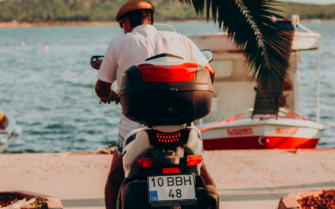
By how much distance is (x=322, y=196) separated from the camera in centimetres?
502

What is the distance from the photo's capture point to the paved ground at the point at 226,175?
5641mm

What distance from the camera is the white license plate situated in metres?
2.75

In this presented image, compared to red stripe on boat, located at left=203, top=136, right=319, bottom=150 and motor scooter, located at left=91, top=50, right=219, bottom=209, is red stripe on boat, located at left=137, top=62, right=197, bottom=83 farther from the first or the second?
red stripe on boat, located at left=203, top=136, right=319, bottom=150

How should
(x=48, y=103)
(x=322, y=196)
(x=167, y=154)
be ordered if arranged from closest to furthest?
(x=167, y=154) < (x=322, y=196) < (x=48, y=103)

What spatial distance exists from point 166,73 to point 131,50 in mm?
520

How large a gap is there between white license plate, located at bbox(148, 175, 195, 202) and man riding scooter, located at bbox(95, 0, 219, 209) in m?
0.58

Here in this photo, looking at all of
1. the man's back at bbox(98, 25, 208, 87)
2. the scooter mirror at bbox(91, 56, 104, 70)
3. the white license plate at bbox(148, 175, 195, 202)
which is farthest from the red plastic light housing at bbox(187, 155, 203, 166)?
the scooter mirror at bbox(91, 56, 104, 70)

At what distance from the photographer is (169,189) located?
2.76 metres

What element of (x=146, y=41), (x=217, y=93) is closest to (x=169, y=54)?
(x=146, y=41)

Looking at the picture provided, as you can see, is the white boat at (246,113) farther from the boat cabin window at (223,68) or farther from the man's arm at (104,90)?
the man's arm at (104,90)

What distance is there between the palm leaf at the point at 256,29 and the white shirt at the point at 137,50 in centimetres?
125

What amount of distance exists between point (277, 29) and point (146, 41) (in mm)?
1825

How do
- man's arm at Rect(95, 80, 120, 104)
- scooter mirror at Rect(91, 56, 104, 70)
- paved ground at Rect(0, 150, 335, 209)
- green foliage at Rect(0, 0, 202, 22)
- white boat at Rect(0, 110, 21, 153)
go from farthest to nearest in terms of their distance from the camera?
white boat at Rect(0, 110, 21, 153) < green foliage at Rect(0, 0, 202, 22) < paved ground at Rect(0, 150, 335, 209) < scooter mirror at Rect(91, 56, 104, 70) < man's arm at Rect(95, 80, 120, 104)

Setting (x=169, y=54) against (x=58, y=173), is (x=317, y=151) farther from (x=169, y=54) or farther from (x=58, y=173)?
(x=169, y=54)
